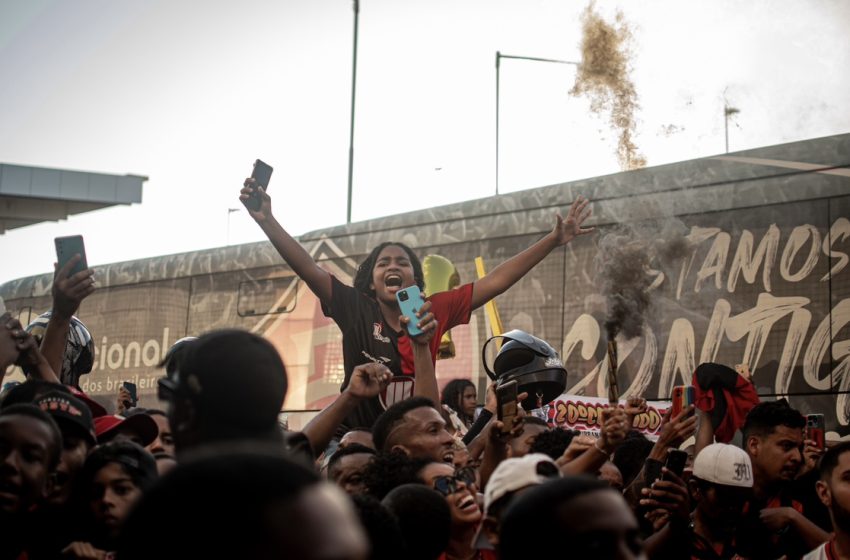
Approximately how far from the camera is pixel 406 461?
420cm

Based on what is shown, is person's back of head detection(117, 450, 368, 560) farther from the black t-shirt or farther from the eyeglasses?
the black t-shirt

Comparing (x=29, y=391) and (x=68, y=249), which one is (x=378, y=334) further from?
(x=29, y=391)

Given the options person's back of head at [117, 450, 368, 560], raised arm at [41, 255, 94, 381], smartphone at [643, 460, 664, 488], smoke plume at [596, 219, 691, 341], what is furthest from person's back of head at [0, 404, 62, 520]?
smoke plume at [596, 219, 691, 341]

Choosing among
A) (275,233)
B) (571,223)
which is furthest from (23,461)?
(571,223)

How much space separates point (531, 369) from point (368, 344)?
4.74ft

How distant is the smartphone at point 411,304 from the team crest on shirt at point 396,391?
2.41 feet

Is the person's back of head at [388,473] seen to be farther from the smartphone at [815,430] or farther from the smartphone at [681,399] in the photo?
the smartphone at [815,430]

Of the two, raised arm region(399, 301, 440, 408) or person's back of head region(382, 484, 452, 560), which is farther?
raised arm region(399, 301, 440, 408)

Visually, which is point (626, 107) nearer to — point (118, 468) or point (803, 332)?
point (803, 332)

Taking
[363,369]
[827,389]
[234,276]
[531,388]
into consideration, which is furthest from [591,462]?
[234,276]

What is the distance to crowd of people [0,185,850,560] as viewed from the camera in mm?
1280

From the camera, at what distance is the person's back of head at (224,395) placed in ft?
8.47

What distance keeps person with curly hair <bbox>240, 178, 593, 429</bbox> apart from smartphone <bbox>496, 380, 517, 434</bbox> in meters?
0.92

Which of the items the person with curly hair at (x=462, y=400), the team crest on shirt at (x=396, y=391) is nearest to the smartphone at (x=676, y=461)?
the team crest on shirt at (x=396, y=391)
